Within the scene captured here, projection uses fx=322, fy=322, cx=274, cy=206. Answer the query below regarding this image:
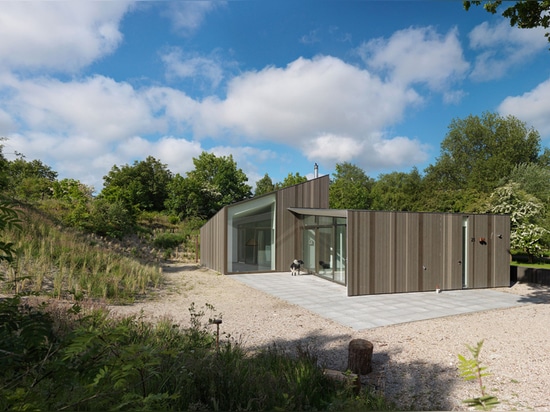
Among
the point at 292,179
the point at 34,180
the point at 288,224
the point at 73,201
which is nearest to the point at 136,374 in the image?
the point at 288,224

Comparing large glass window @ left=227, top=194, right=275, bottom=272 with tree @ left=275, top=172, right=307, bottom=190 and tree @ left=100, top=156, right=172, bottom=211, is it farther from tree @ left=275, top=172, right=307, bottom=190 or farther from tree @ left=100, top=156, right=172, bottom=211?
tree @ left=275, top=172, right=307, bottom=190

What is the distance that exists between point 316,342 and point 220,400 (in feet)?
9.13

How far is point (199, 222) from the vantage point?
24.9m

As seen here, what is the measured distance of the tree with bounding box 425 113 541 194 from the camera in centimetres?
3153

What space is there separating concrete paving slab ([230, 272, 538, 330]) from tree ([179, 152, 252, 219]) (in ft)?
58.5

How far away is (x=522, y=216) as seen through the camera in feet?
50.9

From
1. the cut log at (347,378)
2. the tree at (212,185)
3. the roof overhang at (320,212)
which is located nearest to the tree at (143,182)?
the tree at (212,185)

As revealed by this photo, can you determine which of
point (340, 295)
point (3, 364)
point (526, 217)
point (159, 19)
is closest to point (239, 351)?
point (3, 364)

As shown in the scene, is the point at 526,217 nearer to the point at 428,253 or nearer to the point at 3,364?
the point at 428,253

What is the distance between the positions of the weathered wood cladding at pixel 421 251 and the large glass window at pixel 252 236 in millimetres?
5647

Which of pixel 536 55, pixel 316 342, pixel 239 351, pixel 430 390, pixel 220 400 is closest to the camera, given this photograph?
pixel 220 400

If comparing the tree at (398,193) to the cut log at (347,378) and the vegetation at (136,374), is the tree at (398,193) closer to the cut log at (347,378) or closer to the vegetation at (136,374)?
the cut log at (347,378)

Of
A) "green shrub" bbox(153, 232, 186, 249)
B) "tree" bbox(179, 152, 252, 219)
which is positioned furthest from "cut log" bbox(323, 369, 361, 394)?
"tree" bbox(179, 152, 252, 219)

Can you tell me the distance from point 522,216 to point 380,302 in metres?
Result: 11.9
